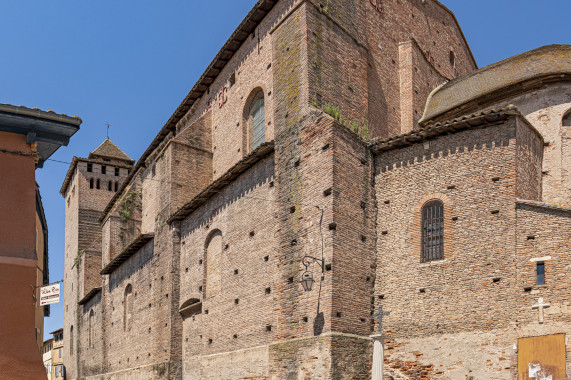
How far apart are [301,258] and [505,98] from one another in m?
7.28

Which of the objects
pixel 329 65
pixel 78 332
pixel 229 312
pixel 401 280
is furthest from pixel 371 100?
pixel 78 332

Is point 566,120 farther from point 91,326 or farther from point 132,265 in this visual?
point 91,326

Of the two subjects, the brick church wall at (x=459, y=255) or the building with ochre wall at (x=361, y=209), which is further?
the building with ochre wall at (x=361, y=209)

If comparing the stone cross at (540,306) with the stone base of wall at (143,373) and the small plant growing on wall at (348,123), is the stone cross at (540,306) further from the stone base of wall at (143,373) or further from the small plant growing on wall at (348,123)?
the stone base of wall at (143,373)

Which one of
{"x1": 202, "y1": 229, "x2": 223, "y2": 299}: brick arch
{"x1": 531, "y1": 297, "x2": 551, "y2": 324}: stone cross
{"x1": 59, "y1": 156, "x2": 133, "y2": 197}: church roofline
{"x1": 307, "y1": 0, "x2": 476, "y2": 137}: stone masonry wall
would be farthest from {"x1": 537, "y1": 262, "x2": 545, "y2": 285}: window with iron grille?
{"x1": 59, "y1": 156, "x2": 133, "y2": 197}: church roofline

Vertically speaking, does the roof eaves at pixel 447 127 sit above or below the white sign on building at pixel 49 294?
above

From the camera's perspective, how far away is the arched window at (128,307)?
25953 mm

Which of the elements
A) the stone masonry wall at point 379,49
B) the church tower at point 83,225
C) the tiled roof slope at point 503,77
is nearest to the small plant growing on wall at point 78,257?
the church tower at point 83,225

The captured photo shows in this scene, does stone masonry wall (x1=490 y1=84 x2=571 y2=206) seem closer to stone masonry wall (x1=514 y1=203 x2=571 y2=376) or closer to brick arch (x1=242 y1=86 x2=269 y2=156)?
stone masonry wall (x1=514 y1=203 x2=571 y2=376)

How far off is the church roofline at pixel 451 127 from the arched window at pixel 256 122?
5.36 metres

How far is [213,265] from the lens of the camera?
18.8 m

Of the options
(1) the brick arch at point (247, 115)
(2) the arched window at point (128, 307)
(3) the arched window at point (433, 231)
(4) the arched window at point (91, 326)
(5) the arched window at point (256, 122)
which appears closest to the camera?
(3) the arched window at point (433, 231)

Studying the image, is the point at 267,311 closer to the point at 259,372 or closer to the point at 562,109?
the point at 259,372

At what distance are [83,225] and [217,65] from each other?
22.3 meters
